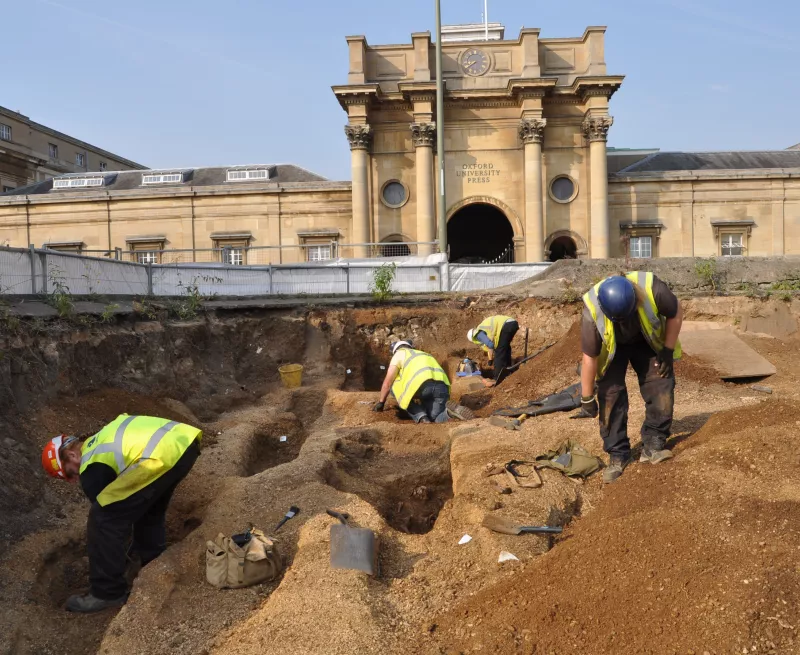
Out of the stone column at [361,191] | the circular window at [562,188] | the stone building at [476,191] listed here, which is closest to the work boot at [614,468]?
the stone building at [476,191]

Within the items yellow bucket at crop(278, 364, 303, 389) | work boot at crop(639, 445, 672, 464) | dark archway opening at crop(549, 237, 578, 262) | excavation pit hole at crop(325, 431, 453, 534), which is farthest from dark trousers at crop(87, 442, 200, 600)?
dark archway opening at crop(549, 237, 578, 262)

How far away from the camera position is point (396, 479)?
6.86 metres

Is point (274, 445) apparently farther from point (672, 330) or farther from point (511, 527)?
point (672, 330)

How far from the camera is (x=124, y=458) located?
4.72m

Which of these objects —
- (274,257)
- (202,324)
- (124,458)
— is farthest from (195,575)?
(274,257)

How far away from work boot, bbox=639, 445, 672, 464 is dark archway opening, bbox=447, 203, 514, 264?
26592mm

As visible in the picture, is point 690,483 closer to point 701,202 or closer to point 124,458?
point 124,458

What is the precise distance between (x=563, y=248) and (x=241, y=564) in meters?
26.1

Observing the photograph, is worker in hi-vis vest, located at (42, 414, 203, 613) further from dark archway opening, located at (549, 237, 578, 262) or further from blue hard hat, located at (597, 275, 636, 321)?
dark archway opening, located at (549, 237, 578, 262)

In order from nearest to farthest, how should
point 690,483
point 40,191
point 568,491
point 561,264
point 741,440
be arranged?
point 690,483 < point 741,440 < point 568,491 < point 561,264 < point 40,191

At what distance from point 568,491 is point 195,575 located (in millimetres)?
2895

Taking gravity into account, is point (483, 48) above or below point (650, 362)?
above

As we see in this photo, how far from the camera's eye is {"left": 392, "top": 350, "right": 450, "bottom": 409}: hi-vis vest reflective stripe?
874 centimetres

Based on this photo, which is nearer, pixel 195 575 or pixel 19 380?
pixel 195 575
